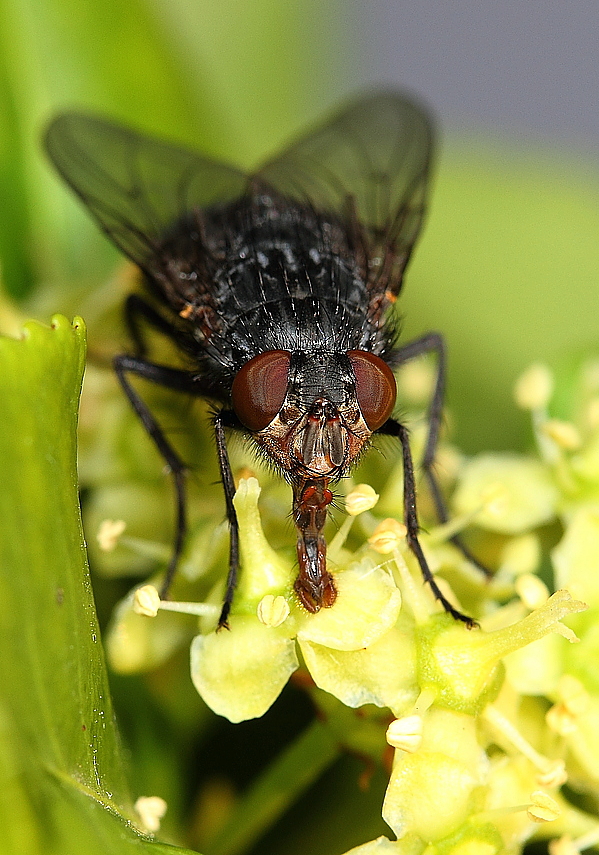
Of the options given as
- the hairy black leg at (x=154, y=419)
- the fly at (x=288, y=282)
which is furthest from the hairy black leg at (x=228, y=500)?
the hairy black leg at (x=154, y=419)

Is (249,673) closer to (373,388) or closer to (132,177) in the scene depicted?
(373,388)

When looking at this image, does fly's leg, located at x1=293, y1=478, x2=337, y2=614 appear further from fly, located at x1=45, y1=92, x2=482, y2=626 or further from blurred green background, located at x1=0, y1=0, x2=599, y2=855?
blurred green background, located at x1=0, y1=0, x2=599, y2=855

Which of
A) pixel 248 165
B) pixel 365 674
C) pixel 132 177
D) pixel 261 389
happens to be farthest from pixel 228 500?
pixel 248 165

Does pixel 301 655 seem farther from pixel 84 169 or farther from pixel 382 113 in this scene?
pixel 382 113

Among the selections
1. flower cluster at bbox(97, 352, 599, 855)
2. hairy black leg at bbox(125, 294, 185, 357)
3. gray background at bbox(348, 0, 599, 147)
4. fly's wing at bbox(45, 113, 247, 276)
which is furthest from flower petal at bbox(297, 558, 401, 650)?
gray background at bbox(348, 0, 599, 147)

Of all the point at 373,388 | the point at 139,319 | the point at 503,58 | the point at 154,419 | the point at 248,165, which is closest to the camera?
the point at 373,388

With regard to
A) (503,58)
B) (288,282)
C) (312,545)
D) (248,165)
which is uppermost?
(288,282)
